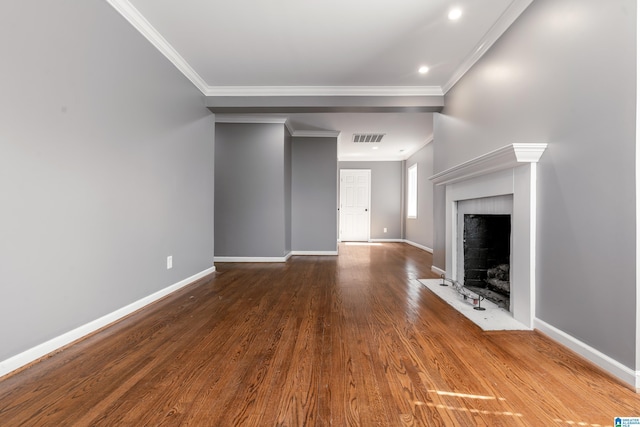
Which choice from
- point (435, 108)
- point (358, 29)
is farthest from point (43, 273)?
point (435, 108)

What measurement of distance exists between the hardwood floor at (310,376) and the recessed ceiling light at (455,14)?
7.65ft

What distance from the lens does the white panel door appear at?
8.47m

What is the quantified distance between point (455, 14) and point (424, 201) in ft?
15.7

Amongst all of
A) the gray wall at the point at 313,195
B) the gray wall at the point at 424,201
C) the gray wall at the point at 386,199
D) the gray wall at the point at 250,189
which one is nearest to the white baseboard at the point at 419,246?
the gray wall at the point at 424,201

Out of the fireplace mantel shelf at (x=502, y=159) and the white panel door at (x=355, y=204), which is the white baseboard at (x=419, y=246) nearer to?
the white panel door at (x=355, y=204)

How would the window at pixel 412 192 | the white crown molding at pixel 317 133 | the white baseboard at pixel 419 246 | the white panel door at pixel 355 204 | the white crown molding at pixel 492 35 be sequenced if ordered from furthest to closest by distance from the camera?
the white panel door at pixel 355 204
the window at pixel 412 192
the white baseboard at pixel 419 246
the white crown molding at pixel 317 133
the white crown molding at pixel 492 35

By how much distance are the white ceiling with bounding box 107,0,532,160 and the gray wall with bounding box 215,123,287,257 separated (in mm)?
1213

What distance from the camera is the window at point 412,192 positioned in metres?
7.51

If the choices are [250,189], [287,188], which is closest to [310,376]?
[250,189]

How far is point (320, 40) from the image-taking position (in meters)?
2.81

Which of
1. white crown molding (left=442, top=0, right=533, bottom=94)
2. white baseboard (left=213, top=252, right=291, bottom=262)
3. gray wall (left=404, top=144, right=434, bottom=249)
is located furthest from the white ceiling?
gray wall (left=404, top=144, right=434, bottom=249)

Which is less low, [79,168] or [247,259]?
[79,168]

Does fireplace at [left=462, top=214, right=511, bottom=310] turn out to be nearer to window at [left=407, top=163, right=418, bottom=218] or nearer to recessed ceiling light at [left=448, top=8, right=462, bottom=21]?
recessed ceiling light at [left=448, top=8, right=462, bottom=21]

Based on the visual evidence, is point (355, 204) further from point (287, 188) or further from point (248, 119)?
point (248, 119)
